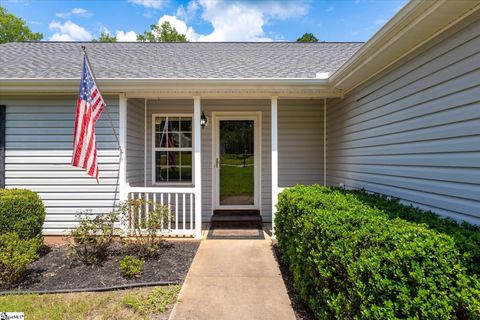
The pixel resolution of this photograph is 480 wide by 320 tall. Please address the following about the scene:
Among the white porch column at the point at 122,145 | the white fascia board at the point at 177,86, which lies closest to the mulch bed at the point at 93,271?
the white porch column at the point at 122,145

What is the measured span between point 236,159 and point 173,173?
4.83 ft

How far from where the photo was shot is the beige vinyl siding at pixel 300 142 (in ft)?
21.7

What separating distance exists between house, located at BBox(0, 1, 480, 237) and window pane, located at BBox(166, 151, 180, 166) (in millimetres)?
23

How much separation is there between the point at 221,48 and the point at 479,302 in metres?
8.02

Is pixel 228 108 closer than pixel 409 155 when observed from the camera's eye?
No

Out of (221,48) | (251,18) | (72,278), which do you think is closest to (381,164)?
(72,278)

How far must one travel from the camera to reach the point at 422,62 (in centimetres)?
303

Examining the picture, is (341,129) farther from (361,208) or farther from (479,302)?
(479,302)

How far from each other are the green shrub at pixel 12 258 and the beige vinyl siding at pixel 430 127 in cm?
457

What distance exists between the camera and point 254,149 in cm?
680

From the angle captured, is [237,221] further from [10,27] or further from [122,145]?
[10,27]

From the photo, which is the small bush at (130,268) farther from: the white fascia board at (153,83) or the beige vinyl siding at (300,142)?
the beige vinyl siding at (300,142)

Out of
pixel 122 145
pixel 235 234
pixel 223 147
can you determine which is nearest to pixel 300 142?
pixel 223 147
